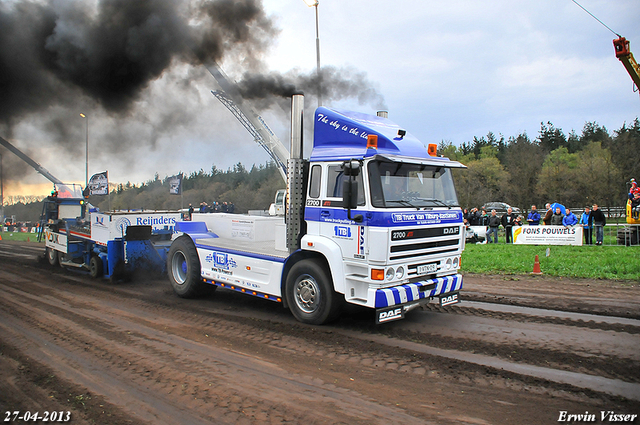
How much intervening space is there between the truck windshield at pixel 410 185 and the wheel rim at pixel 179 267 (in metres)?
5.15

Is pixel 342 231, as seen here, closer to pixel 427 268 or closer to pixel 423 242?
pixel 423 242

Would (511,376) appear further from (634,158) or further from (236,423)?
(634,158)

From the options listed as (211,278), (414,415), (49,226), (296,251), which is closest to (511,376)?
(414,415)

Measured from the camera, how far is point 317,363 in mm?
5352

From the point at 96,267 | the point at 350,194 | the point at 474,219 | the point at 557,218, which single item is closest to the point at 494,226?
the point at 557,218

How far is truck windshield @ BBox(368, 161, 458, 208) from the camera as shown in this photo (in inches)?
244

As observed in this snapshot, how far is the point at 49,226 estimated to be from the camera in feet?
48.3

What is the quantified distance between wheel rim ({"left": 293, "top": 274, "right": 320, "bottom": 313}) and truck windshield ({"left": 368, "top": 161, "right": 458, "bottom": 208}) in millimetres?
1668

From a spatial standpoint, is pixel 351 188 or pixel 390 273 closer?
pixel 351 188

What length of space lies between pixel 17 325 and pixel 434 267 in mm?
7038

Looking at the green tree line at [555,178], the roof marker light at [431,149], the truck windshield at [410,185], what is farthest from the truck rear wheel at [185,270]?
the green tree line at [555,178]

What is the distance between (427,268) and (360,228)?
138cm

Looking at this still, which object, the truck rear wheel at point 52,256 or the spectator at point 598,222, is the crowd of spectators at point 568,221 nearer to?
the spectator at point 598,222

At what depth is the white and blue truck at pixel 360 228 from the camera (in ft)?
19.9
